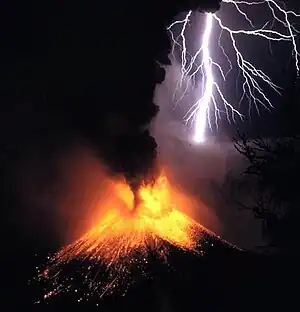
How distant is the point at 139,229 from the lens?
34.1 meters

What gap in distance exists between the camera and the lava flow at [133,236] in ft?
106

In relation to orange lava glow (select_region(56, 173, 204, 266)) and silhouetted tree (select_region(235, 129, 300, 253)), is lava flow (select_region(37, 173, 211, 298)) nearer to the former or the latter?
orange lava glow (select_region(56, 173, 204, 266))

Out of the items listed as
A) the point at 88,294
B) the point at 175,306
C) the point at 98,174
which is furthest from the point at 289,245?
the point at 98,174

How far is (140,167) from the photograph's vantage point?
31.7m

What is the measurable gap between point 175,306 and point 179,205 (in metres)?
21.5

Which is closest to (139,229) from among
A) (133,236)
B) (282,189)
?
(133,236)

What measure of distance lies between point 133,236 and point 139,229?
586mm

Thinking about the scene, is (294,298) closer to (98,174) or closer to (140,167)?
(140,167)

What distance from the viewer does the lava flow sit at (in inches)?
1273

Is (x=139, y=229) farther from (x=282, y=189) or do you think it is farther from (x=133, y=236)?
(x=282, y=189)

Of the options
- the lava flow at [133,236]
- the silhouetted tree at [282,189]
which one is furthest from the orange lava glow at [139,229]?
the silhouetted tree at [282,189]

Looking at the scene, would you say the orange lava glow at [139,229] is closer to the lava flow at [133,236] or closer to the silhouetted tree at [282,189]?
the lava flow at [133,236]

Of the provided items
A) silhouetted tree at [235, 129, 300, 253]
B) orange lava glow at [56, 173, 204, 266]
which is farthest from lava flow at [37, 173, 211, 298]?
silhouetted tree at [235, 129, 300, 253]

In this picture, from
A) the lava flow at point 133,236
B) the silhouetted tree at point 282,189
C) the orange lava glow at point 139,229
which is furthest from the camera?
the orange lava glow at point 139,229
